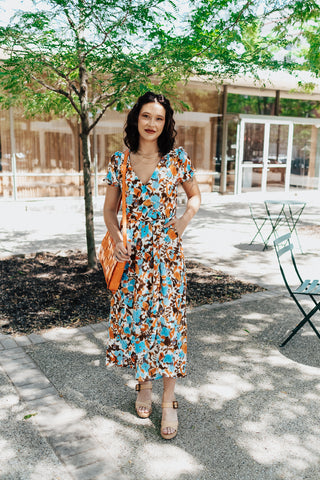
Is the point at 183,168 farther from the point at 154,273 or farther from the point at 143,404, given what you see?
the point at 143,404

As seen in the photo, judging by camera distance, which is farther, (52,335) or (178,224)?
(52,335)

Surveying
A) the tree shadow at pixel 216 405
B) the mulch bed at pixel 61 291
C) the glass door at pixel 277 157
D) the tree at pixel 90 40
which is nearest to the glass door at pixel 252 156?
the glass door at pixel 277 157

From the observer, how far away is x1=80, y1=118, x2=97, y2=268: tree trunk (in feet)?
21.2

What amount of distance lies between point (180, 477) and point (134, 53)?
4362 mm

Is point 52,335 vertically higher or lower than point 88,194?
lower

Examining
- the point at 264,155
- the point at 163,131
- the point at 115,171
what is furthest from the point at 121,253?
the point at 264,155

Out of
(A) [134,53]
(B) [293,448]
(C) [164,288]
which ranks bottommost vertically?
(B) [293,448]

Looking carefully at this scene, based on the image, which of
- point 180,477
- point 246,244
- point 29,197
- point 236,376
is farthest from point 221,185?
point 180,477

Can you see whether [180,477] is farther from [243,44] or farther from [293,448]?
[243,44]

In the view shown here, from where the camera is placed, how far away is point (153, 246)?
10.1 feet

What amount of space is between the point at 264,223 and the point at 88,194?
4723mm

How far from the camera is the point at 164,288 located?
3.07 m

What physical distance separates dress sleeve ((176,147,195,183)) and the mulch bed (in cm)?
237

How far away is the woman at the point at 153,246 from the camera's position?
3035mm
